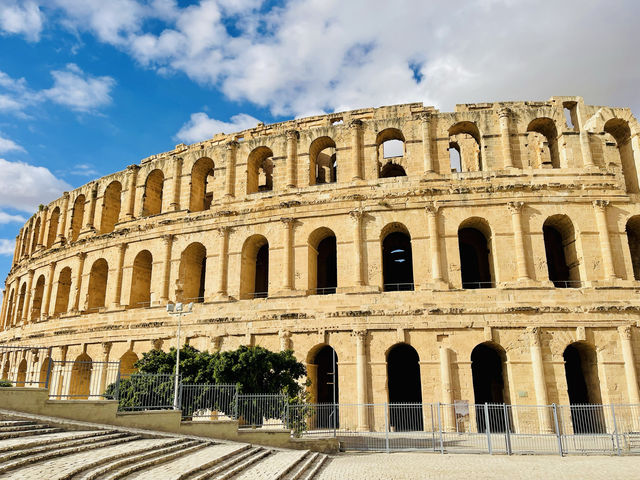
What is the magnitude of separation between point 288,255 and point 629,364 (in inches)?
575

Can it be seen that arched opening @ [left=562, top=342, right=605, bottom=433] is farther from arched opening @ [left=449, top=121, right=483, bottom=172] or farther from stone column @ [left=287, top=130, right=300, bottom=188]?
stone column @ [left=287, top=130, right=300, bottom=188]

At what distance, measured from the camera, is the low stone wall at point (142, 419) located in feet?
39.7

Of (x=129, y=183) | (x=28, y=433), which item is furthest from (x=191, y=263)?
(x=28, y=433)

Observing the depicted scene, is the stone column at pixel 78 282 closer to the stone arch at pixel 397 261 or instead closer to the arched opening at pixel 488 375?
the stone arch at pixel 397 261

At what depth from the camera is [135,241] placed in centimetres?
2736

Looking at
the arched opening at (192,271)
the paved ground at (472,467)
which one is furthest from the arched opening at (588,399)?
the arched opening at (192,271)

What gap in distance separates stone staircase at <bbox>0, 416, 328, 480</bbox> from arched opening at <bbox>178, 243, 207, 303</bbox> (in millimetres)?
12597

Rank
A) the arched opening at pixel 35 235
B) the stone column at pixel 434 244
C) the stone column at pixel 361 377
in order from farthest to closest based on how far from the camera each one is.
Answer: the arched opening at pixel 35 235 → the stone column at pixel 434 244 → the stone column at pixel 361 377

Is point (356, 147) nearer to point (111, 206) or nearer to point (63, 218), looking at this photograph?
point (111, 206)

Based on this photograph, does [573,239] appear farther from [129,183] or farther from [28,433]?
[129,183]

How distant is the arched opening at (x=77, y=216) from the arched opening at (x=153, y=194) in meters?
6.81

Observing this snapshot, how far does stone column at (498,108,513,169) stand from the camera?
22938mm

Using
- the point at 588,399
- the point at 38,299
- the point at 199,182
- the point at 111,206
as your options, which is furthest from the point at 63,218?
the point at 588,399

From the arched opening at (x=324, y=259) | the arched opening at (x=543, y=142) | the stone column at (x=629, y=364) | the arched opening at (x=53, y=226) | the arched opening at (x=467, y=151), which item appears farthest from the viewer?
the arched opening at (x=53, y=226)
